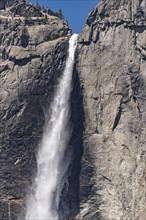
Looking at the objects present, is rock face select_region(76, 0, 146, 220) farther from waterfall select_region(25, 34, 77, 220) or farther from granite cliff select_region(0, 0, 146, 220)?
waterfall select_region(25, 34, 77, 220)

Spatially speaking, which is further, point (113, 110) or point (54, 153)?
point (54, 153)

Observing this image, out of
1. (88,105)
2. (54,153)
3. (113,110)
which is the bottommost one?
(54,153)

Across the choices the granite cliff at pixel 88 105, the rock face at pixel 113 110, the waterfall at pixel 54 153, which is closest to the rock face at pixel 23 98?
the granite cliff at pixel 88 105

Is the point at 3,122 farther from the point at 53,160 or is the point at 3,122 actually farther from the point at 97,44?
the point at 97,44

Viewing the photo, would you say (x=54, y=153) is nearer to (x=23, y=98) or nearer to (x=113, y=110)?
(x=23, y=98)

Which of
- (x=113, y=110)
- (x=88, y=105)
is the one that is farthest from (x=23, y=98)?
(x=113, y=110)

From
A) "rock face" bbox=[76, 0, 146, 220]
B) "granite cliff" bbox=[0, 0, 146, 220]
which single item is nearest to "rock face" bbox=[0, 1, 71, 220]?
"granite cliff" bbox=[0, 0, 146, 220]

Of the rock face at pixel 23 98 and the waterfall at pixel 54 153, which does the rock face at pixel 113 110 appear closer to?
the waterfall at pixel 54 153
